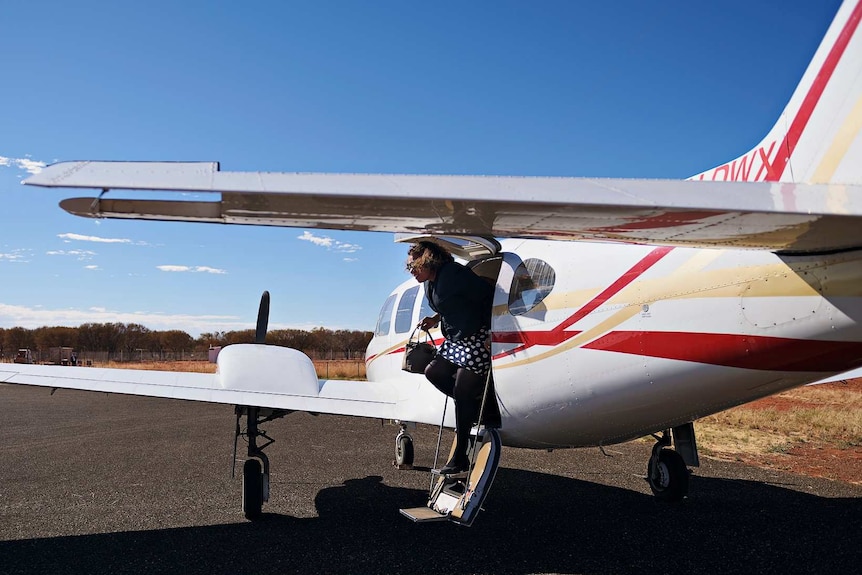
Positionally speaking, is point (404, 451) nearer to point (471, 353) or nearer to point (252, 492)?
point (252, 492)

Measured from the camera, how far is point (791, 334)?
3584mm

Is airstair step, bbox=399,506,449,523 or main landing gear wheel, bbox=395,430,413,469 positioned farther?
main landing gear wheel, bbox=395,430,413,469

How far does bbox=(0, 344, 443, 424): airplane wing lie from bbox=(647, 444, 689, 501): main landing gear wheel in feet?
9.92

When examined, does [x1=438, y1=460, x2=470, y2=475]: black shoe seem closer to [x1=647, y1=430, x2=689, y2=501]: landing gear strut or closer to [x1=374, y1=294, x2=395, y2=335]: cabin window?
[x1=647, y1=430, x2=689, y2=501]: landing gear strut

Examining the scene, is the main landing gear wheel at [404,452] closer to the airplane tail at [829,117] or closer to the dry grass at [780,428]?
the dry grass at [780,428]

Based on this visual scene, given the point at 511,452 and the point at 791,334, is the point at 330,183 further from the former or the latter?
the point at 511,452

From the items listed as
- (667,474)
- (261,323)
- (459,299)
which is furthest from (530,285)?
(261,323)

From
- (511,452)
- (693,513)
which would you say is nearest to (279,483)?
(511,452)

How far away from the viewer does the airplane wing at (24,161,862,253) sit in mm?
2471

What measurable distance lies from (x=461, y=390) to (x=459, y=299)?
828mm

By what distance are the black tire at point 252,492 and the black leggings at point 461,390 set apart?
2454mm

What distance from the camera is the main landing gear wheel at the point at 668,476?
7.48 m

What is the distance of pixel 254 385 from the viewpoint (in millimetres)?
7656

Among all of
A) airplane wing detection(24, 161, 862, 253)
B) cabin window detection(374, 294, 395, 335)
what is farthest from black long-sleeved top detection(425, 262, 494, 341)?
cabin window detection(374, 294, 395, 335)
